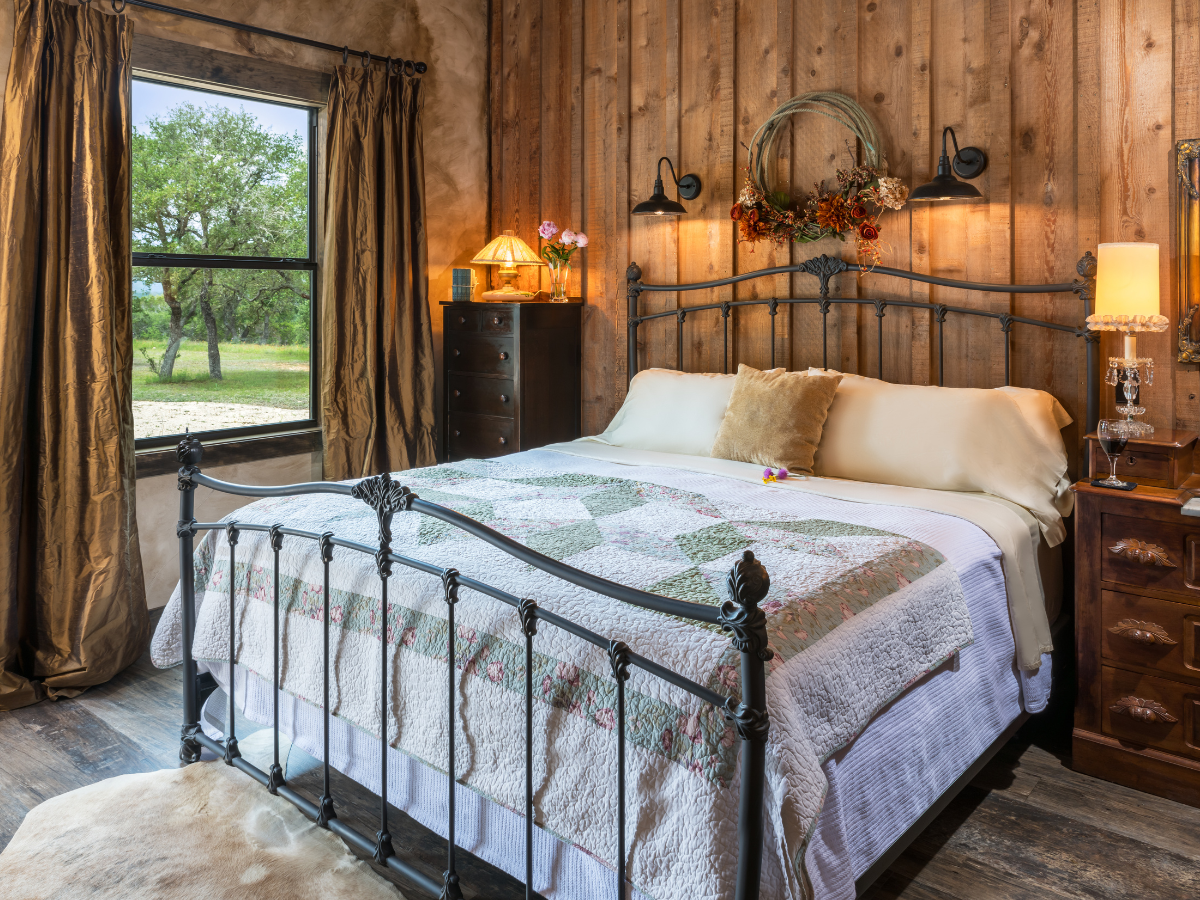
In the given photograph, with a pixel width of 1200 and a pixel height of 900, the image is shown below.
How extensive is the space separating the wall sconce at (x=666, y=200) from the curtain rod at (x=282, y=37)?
4.32 feet

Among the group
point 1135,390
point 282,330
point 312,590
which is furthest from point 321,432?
point 1135,390

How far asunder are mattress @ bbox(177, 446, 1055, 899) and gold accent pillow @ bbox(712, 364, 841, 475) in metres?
0.73

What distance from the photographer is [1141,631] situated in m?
2.27

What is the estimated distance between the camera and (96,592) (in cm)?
→ 300

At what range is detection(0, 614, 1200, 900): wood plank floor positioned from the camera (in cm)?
189

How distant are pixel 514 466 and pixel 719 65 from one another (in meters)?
1.97

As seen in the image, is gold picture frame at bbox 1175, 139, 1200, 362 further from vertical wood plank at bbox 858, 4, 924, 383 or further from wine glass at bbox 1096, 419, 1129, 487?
vertical wood plank at bbox 858, 4, 924, 383

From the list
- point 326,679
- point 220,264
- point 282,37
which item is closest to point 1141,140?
point 326,679

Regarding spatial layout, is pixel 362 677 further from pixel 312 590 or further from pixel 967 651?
pixel 967 651

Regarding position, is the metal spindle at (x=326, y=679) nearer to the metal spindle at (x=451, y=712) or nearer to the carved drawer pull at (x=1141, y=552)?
the metal spindle at (x=451, y=712)

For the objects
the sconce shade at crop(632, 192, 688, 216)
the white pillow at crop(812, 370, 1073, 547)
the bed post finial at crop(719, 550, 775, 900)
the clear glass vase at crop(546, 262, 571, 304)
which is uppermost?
the sconce shade at crop(632, 192, 688, 216)

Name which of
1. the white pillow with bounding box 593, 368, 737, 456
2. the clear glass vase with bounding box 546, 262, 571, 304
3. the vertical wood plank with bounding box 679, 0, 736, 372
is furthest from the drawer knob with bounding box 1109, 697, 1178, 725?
the clear glass vase with bounding box 546, 262, 571, 304

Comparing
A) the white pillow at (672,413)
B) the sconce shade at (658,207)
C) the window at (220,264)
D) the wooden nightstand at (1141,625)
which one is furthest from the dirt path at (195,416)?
the wooden nightstand at (1141,625)

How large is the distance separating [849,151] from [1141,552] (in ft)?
5.99
